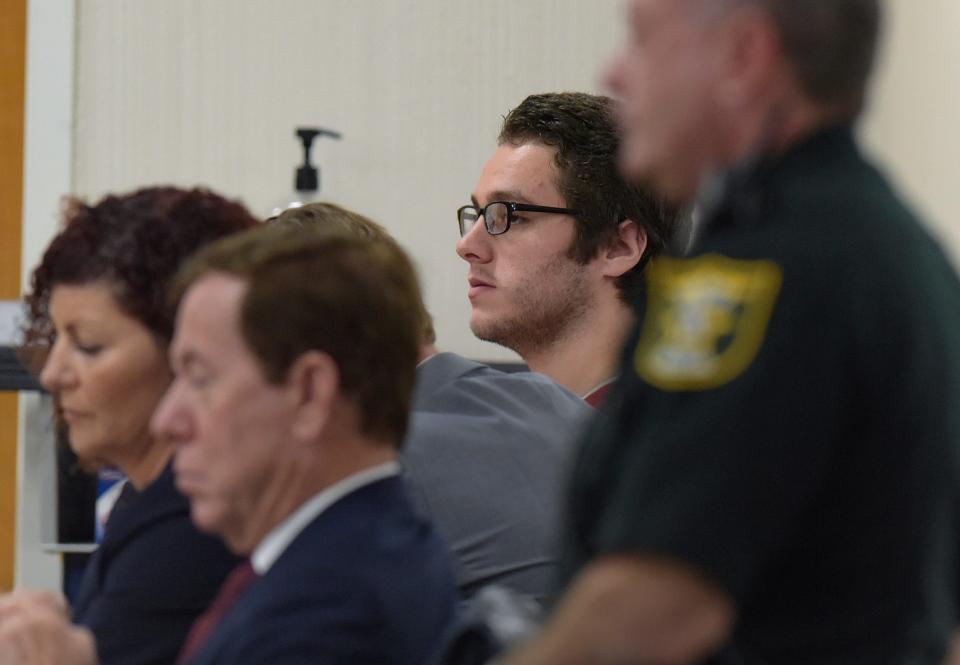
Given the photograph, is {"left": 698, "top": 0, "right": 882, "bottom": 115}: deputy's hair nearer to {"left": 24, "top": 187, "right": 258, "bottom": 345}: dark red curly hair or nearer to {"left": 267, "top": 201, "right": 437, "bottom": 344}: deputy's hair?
{"left": 24, "top": 187, "right": 258, "bottom": 345}: dark red curly hair

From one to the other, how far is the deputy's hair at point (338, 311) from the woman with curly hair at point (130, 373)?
0.82 feet

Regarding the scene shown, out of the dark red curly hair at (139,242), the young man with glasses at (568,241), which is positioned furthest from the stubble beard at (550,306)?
the dark red curly hair at (139,242)

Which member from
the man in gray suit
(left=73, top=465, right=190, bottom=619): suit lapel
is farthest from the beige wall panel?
(left=73, top=465, right=190, bottom=619): suit lapel

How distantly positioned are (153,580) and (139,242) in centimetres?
29

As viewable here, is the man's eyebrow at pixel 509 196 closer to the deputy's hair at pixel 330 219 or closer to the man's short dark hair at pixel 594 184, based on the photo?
the man's short dark hair at pixel 594 184

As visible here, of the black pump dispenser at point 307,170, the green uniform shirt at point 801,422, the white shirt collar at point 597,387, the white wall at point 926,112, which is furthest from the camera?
the white wall at point 926,112

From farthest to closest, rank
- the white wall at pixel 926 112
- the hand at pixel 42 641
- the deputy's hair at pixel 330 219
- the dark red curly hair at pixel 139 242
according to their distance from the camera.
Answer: the white wall at pixel 926 112, the deputy's hair at pixel 330 219, the dark red curly hair at pixel 139 242, the hand at pixel 42 641

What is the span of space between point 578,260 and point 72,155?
970 mm

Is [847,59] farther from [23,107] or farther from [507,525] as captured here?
[23,107]

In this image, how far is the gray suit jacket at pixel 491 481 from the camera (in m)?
1.24

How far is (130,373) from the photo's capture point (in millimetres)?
1170

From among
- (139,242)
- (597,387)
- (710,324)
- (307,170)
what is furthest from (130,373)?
(307,170)

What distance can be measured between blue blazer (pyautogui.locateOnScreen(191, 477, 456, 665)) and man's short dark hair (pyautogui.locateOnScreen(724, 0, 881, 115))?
1.33ft

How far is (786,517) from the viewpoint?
633mm
